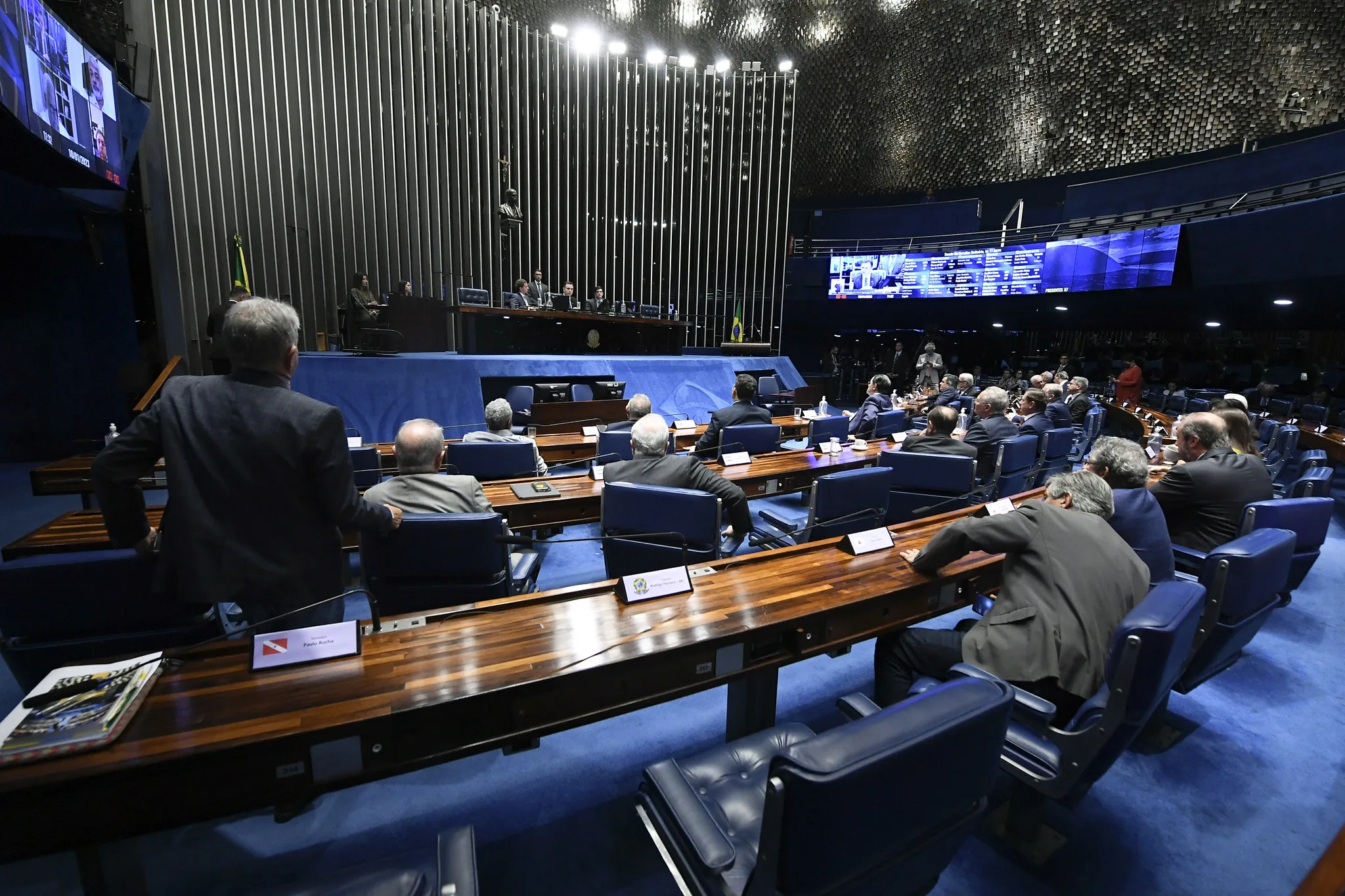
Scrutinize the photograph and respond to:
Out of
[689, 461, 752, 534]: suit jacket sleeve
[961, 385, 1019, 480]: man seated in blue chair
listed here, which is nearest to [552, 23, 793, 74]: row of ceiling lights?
[961, 385, 1019, 480]: man seated in blue chair

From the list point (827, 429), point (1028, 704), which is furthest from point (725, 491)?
point (827, 429)

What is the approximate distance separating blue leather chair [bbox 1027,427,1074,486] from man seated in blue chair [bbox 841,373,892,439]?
1.42 metres

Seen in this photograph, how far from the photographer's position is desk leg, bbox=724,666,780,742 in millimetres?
1765

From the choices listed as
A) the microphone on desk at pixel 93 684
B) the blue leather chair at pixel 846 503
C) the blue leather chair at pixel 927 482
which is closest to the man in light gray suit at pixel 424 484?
the microphone on desk at pixel 93 684

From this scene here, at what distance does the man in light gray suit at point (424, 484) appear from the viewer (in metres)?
→ 2.11

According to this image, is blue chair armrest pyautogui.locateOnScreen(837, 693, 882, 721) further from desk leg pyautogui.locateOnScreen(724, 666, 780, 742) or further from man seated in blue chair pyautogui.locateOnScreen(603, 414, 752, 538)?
man seated in blue chair pyautogui.locateOnScreen(603, 414, 752, 538)

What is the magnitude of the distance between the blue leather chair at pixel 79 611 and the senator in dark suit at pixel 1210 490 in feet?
12.6

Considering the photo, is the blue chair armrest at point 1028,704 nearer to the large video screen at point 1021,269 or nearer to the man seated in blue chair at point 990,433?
the man seated in blue chair at point 990,433

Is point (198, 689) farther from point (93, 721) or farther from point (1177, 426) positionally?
point (1177, 426)

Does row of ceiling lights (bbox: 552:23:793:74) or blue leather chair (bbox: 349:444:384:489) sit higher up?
row of ceiling lights (bbox: 552:23:793:74)

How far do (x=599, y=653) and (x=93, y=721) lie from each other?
91 cm

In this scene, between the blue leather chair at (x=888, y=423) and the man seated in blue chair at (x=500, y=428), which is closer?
the man seated in blue chair at (x=500, y=428)

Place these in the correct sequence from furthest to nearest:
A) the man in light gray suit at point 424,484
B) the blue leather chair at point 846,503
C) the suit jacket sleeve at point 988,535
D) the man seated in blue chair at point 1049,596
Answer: the blue leather chair at point 846,503 → the man in light gray suit at point 424,484 → the suit jacket sleeve at point 988,535 → the man seated in blue chair at point 1049,596

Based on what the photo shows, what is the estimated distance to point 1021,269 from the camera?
36.6ft
